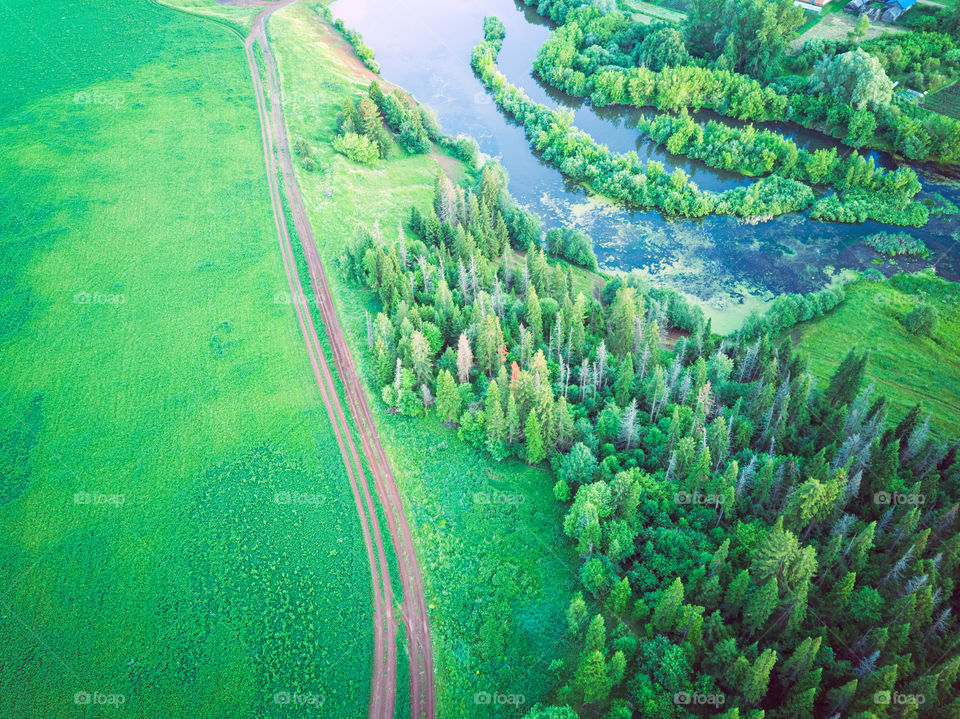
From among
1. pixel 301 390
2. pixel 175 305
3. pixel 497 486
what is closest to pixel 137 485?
pixel 301 390

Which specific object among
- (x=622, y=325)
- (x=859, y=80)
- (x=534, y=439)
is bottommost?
(x=534, y=439)

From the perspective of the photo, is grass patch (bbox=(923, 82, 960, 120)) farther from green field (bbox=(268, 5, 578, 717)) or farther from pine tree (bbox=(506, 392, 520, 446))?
green field (bbox=(268, 5, 578, 717))

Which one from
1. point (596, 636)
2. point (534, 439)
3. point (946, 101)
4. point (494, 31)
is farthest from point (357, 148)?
point (946, 101)

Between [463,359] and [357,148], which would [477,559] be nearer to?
[463,359]

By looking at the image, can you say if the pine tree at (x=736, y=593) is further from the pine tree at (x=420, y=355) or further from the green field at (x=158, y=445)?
the pine tree at (x=420, y=355)

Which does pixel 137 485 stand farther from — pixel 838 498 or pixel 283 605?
pixel 838 498

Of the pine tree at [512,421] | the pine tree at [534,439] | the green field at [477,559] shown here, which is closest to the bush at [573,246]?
the green field at [477,559]
